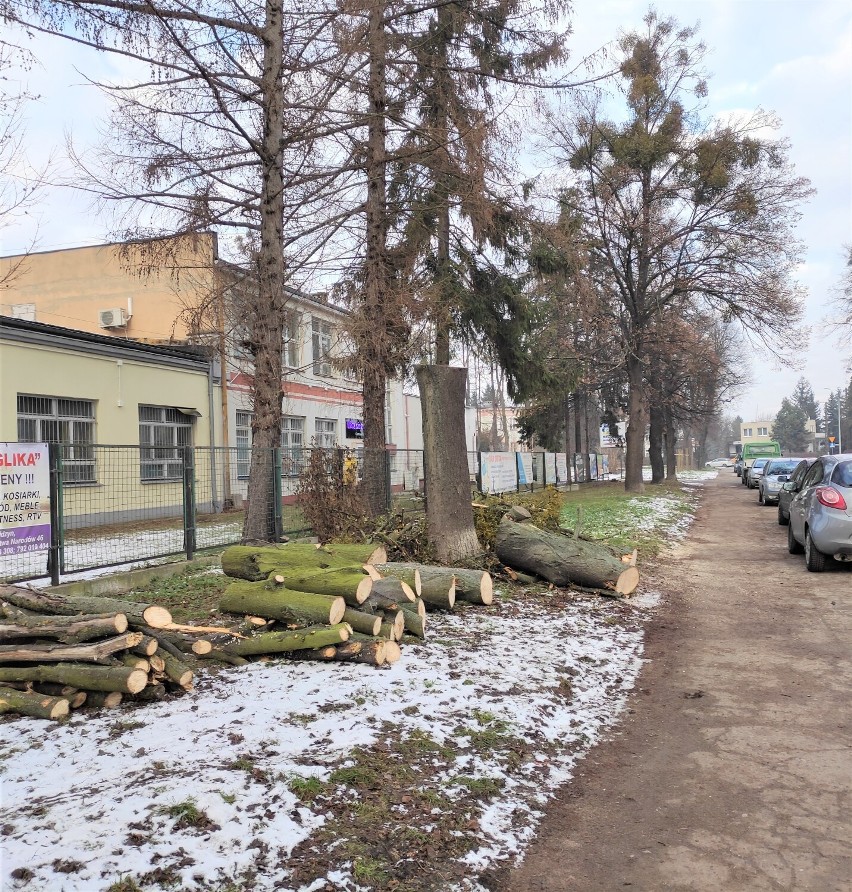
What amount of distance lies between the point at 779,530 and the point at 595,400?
82.0 feet

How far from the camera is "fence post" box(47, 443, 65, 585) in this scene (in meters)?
8.21

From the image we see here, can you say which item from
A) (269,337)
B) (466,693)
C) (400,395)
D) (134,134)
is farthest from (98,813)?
(400,395)

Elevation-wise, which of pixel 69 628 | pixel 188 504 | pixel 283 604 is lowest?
pixel 283 604

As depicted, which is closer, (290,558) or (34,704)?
(34,704)

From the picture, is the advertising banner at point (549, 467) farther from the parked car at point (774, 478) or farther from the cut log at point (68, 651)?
the cut log at point (68, 651)

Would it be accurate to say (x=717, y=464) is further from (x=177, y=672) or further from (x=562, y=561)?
(x=177, y=672)

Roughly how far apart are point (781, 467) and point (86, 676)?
79.6 ft

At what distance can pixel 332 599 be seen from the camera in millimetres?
5465

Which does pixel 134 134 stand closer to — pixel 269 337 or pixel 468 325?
pixel 269 337

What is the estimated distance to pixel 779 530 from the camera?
16047 millimetres

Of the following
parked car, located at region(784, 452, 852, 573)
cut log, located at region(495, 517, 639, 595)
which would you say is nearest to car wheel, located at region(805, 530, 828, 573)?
parked car, located at region(784, 452, 852, 573)

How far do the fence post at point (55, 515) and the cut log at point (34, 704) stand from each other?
4.09 m

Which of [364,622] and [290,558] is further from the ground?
[290,558]

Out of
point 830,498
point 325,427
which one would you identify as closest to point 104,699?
point 830,498
